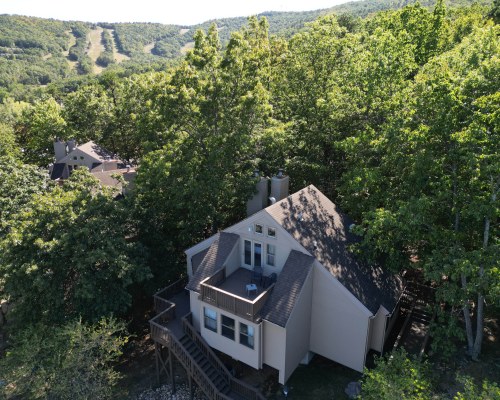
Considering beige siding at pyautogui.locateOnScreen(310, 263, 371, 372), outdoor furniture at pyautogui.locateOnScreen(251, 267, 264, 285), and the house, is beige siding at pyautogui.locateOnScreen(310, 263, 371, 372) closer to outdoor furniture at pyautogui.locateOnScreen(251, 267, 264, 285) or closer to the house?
the house

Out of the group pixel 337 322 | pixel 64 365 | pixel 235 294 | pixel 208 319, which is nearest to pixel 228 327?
pixel 208 319

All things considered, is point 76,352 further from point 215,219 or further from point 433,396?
point 433,396

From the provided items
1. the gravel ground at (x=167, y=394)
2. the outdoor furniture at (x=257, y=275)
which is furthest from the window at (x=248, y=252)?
the gravel ground at (x=167, y=394)

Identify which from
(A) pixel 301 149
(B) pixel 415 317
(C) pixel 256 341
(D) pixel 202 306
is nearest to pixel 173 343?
(D) pixel 202 306

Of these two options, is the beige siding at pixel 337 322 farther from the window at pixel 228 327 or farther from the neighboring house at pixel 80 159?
the neighboring house at pixel 80 159

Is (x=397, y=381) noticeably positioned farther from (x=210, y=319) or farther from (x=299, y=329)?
(x=210, y=319)

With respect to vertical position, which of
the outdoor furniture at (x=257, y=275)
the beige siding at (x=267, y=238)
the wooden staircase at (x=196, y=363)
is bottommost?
the wooden staircase at (x=196, y=363)
